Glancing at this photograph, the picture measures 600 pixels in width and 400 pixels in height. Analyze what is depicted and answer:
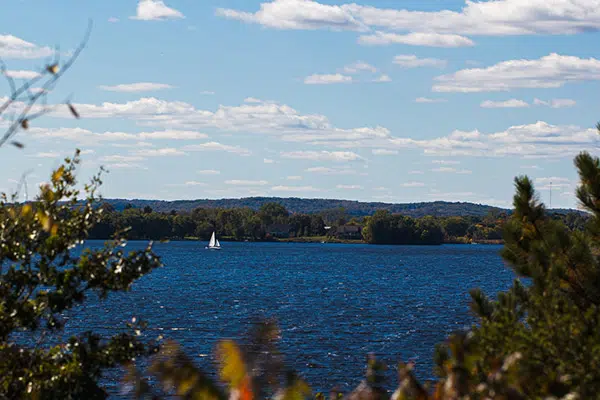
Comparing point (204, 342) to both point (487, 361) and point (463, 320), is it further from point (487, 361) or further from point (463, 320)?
point (487, 361)

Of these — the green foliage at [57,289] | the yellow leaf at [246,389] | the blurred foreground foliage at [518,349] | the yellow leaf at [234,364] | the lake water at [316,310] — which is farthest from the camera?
the lake water at [316,310]

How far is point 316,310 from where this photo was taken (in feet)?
220

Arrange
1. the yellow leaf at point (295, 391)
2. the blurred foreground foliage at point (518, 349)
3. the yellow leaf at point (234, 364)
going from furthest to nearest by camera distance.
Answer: the yellow leaf at point (295, 391) < the blurred foreground foliage at point (518, 349) < the yellow leaf at point (234, 364)

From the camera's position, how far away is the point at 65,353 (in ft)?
37.0

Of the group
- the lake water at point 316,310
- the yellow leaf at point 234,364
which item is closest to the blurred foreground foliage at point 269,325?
the yellow leaf at point 234,364

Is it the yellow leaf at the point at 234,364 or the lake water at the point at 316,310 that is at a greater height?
the yellow leaf at the point at 234,364

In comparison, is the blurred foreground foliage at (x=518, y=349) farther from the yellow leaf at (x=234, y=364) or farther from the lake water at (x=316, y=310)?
the lake water at (x=316, y=310)

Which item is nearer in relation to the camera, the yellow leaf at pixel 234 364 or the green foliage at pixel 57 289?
the yellow leaf at pixel 234 364

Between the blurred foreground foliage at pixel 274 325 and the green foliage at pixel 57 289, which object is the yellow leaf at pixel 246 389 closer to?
the blurred foreground foliage at pixel 274 325

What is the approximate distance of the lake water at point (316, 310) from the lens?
143 ft

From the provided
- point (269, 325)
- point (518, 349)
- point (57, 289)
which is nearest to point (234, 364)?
point (269, 325)

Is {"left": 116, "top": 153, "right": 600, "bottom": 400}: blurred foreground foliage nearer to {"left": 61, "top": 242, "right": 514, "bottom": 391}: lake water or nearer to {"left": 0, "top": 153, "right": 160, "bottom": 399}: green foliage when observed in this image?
{"left": 0, "top": 153, "right": 160, "bottom": 399}: green foliage

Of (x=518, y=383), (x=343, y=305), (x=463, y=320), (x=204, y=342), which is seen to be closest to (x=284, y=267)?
(x=343, y=305)

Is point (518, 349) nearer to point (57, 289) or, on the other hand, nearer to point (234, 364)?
point (234, 364)
